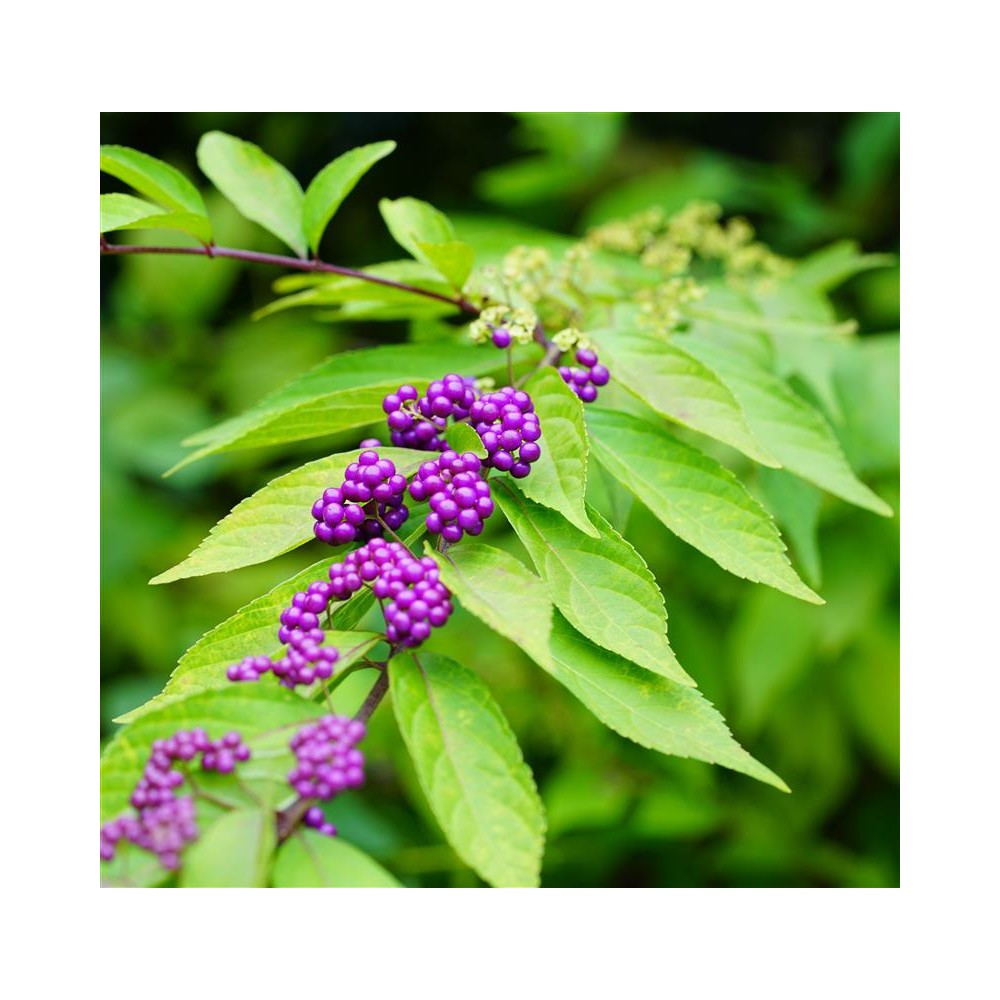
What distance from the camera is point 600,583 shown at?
1.41 m

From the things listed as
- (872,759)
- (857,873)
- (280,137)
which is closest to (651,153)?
(280,137)

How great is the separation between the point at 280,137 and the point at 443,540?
4091mm

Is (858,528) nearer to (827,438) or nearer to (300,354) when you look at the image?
(827,438)

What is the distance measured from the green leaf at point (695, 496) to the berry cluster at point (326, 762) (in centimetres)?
58

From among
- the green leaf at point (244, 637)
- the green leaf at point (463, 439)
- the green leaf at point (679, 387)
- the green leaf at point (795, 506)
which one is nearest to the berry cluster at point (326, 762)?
the green leaf at point (244, 637)

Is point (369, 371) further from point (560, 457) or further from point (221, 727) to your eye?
point (221, 727)

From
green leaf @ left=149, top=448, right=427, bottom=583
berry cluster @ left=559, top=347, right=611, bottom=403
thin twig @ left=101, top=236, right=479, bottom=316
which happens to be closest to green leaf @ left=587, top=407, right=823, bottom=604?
berry cluster @ left=559, top=347, right=611, bottom=403

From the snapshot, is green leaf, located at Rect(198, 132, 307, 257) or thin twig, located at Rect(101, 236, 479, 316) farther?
green leaf, located at Rect(198, 132, 307, 257)

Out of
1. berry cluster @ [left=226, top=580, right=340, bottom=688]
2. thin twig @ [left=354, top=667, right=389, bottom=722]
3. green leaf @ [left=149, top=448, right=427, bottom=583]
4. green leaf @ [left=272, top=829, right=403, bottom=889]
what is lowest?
green leaf @ [left=272, top=829, right=403, bottom=889]

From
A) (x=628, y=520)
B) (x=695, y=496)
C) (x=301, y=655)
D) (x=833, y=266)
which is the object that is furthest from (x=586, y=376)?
(x=833, y=266)

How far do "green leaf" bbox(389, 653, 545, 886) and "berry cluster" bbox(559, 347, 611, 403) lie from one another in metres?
0.62

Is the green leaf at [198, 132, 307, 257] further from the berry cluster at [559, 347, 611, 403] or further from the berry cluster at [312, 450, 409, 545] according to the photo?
the berry cluster at [312, 450, 409, 545]

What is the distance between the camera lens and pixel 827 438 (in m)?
1.90

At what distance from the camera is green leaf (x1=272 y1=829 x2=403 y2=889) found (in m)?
1.15
